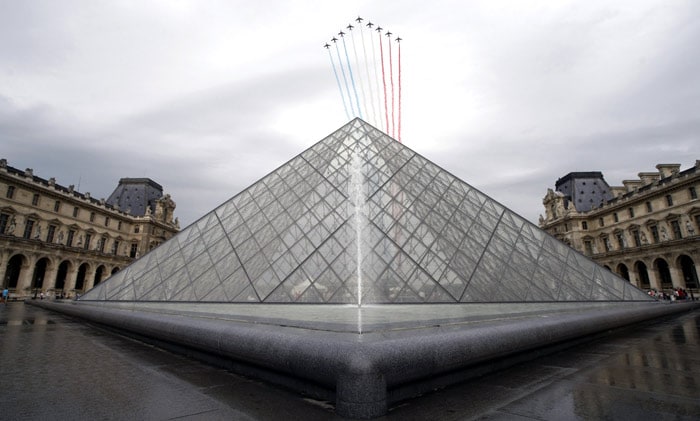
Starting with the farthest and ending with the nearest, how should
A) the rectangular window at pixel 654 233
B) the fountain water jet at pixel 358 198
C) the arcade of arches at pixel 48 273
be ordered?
the rectangular window at pixel 654 233 < the arcade of arches at pixel 48 273 < the fountain water jet at pixel 358 198

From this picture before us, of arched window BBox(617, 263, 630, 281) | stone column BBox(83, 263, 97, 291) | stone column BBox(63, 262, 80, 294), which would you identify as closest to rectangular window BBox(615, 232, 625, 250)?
arched window BBox(617, 263, 630, 281)

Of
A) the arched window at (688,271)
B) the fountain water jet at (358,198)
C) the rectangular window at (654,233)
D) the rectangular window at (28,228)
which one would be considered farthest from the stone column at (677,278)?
the rectangular window at (28,228)

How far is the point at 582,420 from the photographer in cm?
180

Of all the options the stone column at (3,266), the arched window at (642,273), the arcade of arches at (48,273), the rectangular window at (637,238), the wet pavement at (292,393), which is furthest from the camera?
the arched window at (642,273)

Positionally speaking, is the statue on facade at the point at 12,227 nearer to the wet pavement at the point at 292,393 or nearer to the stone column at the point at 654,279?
the wet pavement at the point at 292,393

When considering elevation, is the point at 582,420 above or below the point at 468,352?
below

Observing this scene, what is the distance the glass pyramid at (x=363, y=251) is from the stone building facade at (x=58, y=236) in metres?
28.2

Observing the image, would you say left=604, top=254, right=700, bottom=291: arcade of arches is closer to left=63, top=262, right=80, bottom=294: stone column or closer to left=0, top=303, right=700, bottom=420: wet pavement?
left=0, top=303, right=700, bottom=420: wet pavement

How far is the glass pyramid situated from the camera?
29.3 feet

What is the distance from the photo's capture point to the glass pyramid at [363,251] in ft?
29.3

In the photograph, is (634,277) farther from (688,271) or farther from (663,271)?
(688,271)

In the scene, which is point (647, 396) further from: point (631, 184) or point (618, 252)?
point (631, 184)

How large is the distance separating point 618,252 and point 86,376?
50.7 meters

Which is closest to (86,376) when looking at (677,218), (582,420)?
(582,420)
